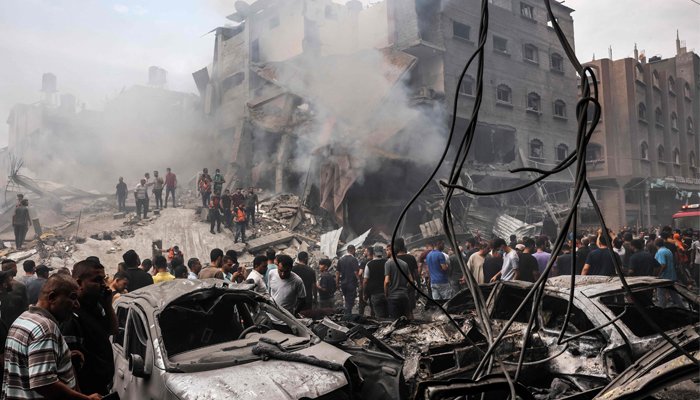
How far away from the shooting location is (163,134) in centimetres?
3034

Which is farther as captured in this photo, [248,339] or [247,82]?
[247,82]

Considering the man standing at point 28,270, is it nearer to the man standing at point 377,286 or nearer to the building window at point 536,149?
the man standing at point 377,286

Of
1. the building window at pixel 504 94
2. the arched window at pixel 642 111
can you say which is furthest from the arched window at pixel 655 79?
the building window at pixel 504 94

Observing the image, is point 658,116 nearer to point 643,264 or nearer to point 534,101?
point 534,101

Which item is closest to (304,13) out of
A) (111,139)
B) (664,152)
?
(111,139)

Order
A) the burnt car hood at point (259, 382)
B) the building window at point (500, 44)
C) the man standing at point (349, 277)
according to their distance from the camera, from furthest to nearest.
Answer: the building window at point (500, 44) → the man standing at point (349, 277) → the burnt car hood at point (259, 382)

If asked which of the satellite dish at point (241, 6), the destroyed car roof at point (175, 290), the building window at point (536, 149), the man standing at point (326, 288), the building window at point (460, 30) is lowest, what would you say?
the man standing at point (326, 288)

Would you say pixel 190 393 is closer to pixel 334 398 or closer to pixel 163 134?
pixel 334 398

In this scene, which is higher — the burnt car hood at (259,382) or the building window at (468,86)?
the building window at (468,86)

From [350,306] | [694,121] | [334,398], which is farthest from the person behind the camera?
[694,121]

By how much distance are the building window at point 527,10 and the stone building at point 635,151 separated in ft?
19.2

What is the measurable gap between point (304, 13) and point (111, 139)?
16.9 meters

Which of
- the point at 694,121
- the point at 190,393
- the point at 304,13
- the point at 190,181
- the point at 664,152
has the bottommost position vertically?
the point at 190,393

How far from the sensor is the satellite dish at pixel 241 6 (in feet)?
90.1
